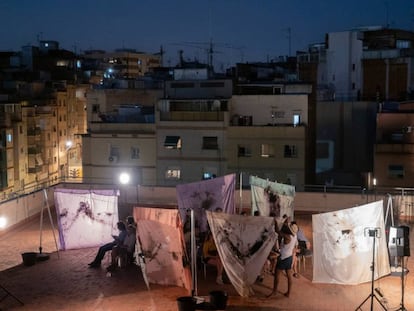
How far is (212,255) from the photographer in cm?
1350

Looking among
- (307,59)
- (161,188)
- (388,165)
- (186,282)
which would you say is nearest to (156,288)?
(186,282)

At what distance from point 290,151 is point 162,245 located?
73.6ft

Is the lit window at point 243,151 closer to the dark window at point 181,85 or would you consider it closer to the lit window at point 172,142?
the lit window at point 172,142

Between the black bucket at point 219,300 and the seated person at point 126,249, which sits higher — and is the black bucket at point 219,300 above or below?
below

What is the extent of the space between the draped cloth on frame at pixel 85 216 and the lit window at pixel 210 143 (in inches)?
748

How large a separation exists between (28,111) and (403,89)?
28506 mm

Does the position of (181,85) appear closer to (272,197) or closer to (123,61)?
(272,197)

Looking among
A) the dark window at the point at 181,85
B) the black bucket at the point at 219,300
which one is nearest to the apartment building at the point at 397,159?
the dark window at the point at 181,85

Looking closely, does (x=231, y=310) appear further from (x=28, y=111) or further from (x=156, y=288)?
(x=28, y=111)

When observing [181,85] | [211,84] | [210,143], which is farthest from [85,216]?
[181,85]

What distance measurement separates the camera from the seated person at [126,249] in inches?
575

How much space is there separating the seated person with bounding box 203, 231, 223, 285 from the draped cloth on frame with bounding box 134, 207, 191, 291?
0.78 m

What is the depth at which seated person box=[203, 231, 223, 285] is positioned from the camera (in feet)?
44.1

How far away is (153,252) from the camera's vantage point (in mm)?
13266
